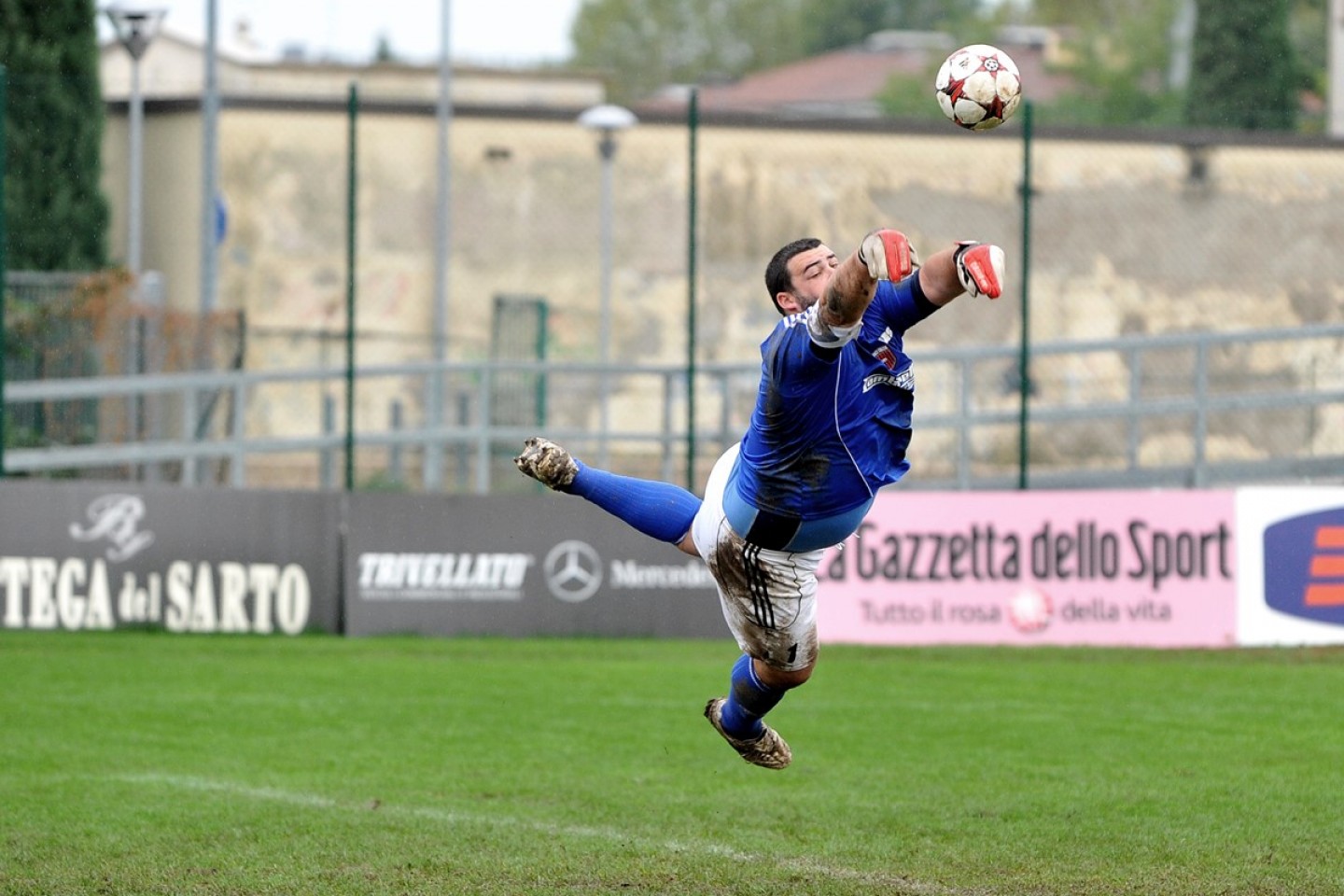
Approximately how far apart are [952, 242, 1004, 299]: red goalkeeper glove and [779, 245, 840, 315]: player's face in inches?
39.0

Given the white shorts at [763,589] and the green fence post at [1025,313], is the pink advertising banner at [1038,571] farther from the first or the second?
the white shorts at [763,589]

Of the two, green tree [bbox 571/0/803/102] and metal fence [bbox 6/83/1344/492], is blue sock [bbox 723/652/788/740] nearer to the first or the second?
metal fence [bbox 6/83/1344/492]

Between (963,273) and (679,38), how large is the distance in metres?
101

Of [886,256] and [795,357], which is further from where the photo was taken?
[795,357]

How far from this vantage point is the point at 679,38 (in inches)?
4156

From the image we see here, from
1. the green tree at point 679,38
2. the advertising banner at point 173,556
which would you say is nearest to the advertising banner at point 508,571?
the advertising banner at point 173,556

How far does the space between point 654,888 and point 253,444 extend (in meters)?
10.8

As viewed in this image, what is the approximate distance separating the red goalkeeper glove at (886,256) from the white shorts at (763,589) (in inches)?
68.5

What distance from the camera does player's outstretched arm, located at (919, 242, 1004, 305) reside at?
680 centimetres

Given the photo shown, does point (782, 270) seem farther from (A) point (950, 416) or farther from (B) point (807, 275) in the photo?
(A) point (950, 416)

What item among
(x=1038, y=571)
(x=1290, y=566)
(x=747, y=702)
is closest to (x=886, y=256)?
(x=747, y=702)

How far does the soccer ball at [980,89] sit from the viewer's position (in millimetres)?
7371

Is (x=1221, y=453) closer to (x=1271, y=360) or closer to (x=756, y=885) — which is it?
(x=1271, y=360)

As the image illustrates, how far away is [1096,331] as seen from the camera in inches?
940
